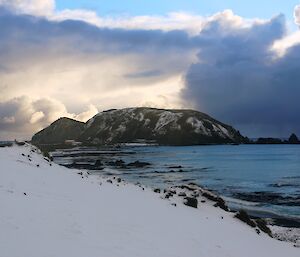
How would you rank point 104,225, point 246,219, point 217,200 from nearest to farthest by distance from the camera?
point 104,225
point 246,219
point 217,200

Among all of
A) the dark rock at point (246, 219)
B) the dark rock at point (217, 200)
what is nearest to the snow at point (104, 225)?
the dark rock at point (246, 219)

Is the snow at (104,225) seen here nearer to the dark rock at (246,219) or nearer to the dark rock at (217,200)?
the dark rock at (246,219)

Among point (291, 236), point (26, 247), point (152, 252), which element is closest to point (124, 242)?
point (152, 252)

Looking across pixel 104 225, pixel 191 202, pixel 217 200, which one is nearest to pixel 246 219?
pixel 191 202

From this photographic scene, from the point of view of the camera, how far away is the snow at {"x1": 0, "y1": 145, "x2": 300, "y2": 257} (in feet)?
41.2

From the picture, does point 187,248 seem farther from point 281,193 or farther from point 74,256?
point 281,193

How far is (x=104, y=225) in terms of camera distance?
15.6 meters

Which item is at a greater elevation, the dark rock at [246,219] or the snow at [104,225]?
the snow at [104,225]

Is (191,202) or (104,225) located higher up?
(104,225)

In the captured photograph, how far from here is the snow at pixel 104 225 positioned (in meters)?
12.6

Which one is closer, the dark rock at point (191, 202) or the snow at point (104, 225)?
the snow at point (104, 225)

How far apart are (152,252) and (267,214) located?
22590 mm

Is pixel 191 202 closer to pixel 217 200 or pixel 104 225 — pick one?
pixel 217 200

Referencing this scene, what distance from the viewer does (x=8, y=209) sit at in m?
14.8
